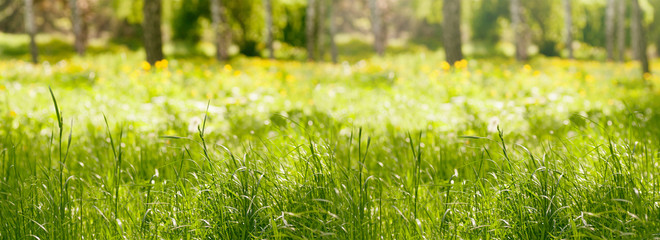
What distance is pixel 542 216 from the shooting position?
2025 millimetres

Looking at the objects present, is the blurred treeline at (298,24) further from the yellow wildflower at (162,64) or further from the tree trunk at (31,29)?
the yellow wildflower at (162,64)

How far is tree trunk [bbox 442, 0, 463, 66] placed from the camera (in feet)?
30.6

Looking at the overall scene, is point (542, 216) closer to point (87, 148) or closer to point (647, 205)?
point (647, 205)

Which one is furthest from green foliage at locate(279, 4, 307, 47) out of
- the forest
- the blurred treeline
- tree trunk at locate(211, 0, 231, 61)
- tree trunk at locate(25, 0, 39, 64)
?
the forest

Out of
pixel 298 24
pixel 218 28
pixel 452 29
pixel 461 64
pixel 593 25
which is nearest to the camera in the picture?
pixel 461 64

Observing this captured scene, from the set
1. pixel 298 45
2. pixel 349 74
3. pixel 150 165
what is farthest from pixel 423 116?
pixel 298 45

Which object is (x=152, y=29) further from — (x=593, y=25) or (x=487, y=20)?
(x=593, y=25)

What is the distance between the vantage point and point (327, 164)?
226 centimetres

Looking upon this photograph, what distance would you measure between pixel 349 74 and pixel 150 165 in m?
6.43

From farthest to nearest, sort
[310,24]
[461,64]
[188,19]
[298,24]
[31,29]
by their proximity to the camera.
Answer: [298,24]
[188,19]
[310,24]
[31,29]
[461,64]

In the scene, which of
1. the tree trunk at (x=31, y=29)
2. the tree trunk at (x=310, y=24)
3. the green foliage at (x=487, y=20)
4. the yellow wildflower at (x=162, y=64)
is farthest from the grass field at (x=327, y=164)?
the green foliage at (x=487, y=20)

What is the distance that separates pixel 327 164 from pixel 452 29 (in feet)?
25.1

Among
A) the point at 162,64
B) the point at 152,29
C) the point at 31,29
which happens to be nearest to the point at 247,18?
the point at 31,29

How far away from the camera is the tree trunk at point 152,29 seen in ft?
30.5
